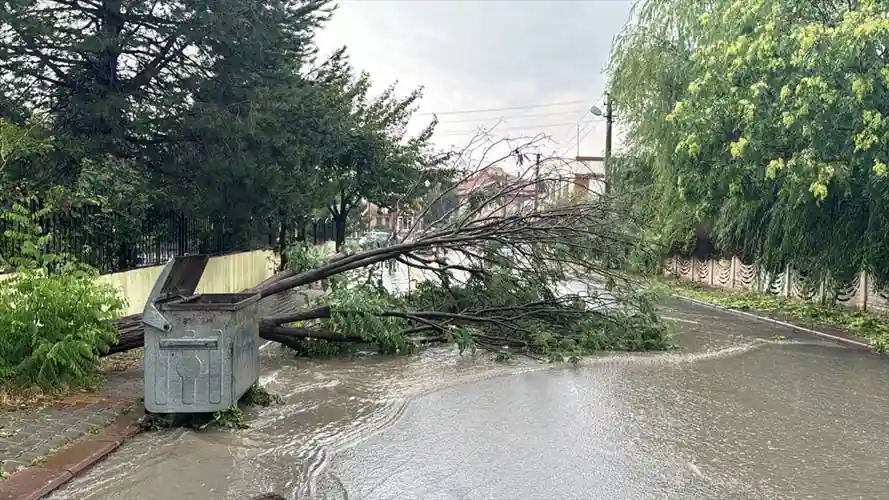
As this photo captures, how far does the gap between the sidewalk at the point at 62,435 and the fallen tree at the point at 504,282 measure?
3.25m

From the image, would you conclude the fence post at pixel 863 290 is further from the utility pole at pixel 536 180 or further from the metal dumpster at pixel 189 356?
the metal dumpster at pixel 189 356

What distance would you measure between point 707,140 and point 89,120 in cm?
1048

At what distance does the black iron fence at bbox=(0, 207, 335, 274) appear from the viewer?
29.6ft

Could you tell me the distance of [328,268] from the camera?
10195 millimetres

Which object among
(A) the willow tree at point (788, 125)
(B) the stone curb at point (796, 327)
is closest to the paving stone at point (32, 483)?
(A) the willow tree at point (788, 125)

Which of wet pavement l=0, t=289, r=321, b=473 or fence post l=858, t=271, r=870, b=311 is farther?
fence post l=858, t=271, r=870, b=311

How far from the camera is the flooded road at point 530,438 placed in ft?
16.3

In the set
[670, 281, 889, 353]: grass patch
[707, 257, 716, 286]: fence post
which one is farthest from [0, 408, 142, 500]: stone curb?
[707, 257, 716, 286]: fence post

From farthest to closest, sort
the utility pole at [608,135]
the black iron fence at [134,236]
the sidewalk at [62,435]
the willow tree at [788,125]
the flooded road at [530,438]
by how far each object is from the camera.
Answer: the utility pole at [608,135] → the willow tree at [788,125] → the black iron fence at [134,236] → the flooded road at [530,438] → the sidewalk at [62,435]

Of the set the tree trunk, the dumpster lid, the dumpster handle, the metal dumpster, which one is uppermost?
the tree trunk

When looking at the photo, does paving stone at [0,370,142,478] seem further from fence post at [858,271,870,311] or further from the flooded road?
fence post at [858,271,870,311]

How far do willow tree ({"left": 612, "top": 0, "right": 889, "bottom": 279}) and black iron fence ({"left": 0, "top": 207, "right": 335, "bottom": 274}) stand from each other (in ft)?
29.1

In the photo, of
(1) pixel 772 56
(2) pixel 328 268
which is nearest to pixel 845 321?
(1) pixel 772 56

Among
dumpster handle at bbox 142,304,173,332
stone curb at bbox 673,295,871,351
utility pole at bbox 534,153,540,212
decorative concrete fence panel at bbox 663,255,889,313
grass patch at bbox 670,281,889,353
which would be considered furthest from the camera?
decorative concrete fence panel at bbox 663,255,889,313
